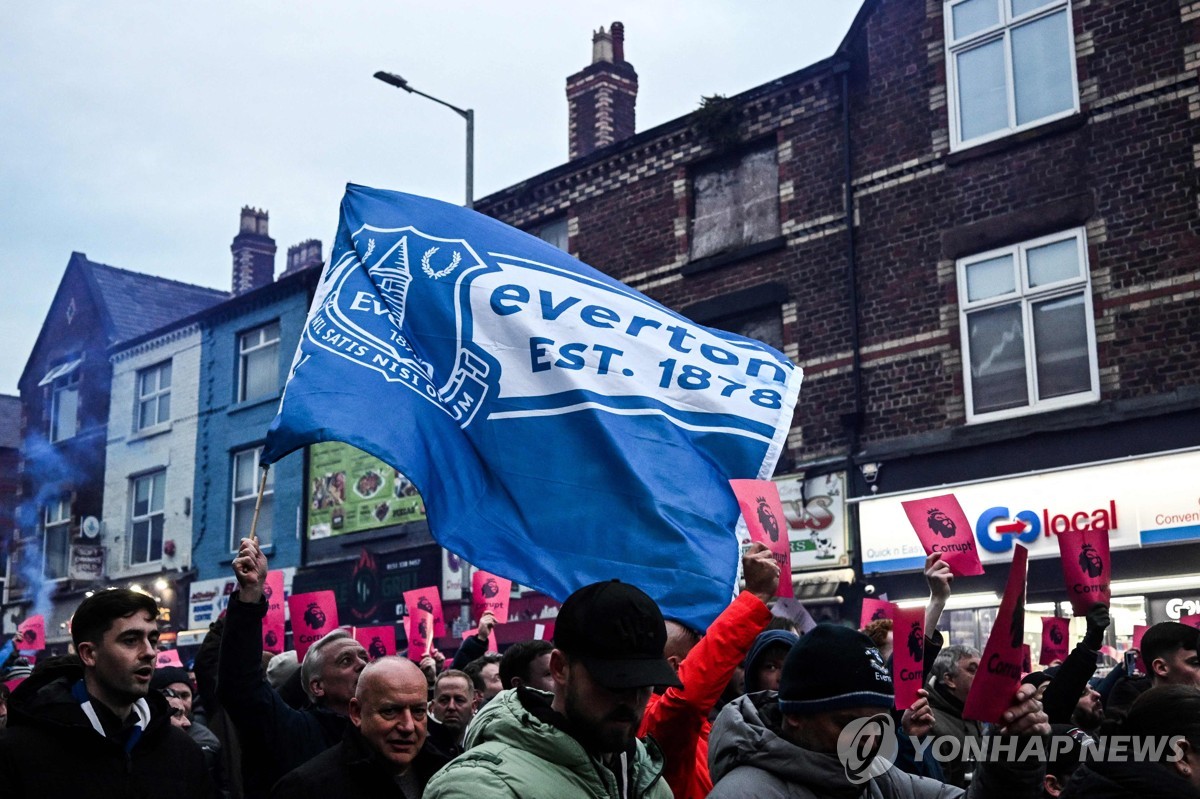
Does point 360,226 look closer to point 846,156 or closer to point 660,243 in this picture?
point 846,156

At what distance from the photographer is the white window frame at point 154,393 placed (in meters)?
31.0

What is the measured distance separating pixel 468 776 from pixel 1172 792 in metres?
1.87

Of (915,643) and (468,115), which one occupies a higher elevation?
(468,115)

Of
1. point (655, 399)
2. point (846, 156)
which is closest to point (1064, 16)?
point (846, 156)

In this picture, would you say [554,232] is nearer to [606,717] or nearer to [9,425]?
[606,717]

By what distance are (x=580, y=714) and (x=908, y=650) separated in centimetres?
304

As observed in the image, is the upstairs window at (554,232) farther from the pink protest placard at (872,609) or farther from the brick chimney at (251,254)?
the brick chimney at (251,254)

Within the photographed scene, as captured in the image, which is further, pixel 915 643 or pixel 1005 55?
pixel 1005 55

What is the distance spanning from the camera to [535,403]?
668cm

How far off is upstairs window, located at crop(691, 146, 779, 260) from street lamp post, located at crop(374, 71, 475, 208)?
3383mm

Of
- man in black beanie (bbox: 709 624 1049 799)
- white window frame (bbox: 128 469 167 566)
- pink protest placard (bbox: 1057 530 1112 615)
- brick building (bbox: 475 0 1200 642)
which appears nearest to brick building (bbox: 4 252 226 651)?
white window frame (bbox: 128 469 167 566)

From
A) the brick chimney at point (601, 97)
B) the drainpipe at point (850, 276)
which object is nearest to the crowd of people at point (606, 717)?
the drainpipe at point (850, 276)

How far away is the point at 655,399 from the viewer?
675cm

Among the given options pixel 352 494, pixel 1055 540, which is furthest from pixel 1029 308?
pixel 352 494
